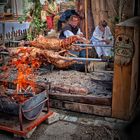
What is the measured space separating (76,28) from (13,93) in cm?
513

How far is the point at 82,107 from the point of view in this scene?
201 inches

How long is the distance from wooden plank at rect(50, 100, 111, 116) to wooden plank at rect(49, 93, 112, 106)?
0.07m

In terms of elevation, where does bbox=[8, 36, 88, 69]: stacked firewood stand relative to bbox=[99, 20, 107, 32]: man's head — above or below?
below

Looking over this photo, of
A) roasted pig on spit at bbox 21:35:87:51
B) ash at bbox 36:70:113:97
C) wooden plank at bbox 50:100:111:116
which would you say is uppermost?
roasted pig on spit at bbox 21:35:87:51

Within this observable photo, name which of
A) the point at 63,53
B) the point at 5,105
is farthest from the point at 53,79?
the point at 5,105

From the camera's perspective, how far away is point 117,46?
4.51m

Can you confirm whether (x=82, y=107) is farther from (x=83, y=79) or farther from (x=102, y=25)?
(x=102, y=25)

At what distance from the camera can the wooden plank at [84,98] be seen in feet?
16.1

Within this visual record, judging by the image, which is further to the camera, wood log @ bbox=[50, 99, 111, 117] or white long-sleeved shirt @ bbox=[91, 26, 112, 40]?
white long-sleeved shirt @ bbox=[91, 26, 112, 40]

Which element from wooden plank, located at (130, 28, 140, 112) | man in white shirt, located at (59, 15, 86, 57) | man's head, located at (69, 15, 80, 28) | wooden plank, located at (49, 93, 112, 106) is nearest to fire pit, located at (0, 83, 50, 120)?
wooden plank, located at (49, 93, 112, 106)

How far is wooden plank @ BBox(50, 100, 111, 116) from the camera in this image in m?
4.93

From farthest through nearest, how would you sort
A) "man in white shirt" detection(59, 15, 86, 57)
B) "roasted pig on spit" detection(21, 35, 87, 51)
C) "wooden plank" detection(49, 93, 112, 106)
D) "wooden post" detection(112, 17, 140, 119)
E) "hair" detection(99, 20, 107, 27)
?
"hair" detection(99, 20, 107, 27) → "man in white shirt" detection(59, 15, 86, 57) → "roasted pig on spit" detection(21, 35, 87, 51) → "wooden plank" detection(49, 93, 112, 106) → "wooden post" detection(112, 17, 140, 119)

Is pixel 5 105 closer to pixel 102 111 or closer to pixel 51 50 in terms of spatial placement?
pixel 102 111

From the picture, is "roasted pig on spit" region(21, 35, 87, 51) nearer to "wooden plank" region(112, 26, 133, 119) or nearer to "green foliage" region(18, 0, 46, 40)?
"wooden plank" region(112, 26, 133, 119)
